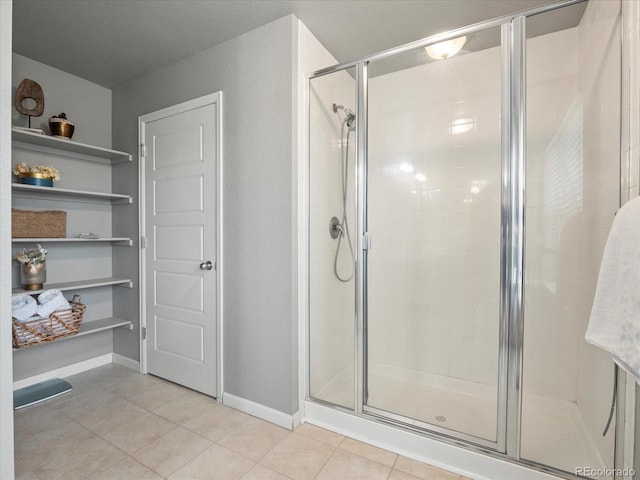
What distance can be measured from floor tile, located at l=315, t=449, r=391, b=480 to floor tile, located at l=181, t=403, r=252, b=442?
0.66 meters

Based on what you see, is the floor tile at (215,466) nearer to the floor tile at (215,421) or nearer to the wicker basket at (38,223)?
the floor tile at (215,421)

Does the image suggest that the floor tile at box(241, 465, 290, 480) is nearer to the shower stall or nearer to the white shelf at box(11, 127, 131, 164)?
the shower stall

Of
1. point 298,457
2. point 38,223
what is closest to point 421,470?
point 298,457

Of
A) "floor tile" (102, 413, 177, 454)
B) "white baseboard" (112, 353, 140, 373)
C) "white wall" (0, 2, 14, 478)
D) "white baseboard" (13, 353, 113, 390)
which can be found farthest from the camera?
"white baseboard" (112, 353, 140, 373)

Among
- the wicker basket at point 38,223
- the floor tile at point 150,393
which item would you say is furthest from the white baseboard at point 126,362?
the wicker basket at point 38,223

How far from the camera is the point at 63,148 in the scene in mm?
2488

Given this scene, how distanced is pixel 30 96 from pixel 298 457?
3.05 metres

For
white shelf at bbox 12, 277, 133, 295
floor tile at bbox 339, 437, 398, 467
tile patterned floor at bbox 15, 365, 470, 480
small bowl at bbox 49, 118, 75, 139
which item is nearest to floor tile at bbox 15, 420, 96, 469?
tile patterned floor at bbox 15, 365, 470, 480

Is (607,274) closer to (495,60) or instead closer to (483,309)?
(483,309)

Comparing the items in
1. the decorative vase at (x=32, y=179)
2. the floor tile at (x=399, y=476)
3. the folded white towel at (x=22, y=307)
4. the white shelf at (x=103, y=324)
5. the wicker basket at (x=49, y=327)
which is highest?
the decorative vase at (x=32, y=179)

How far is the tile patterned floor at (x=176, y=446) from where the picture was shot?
1.53 metres

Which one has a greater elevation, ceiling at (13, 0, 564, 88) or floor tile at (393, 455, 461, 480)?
ceiling at (13, 0, 564, 88)

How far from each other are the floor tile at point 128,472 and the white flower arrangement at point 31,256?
4.99 feet

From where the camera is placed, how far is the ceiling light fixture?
64.9 inches
